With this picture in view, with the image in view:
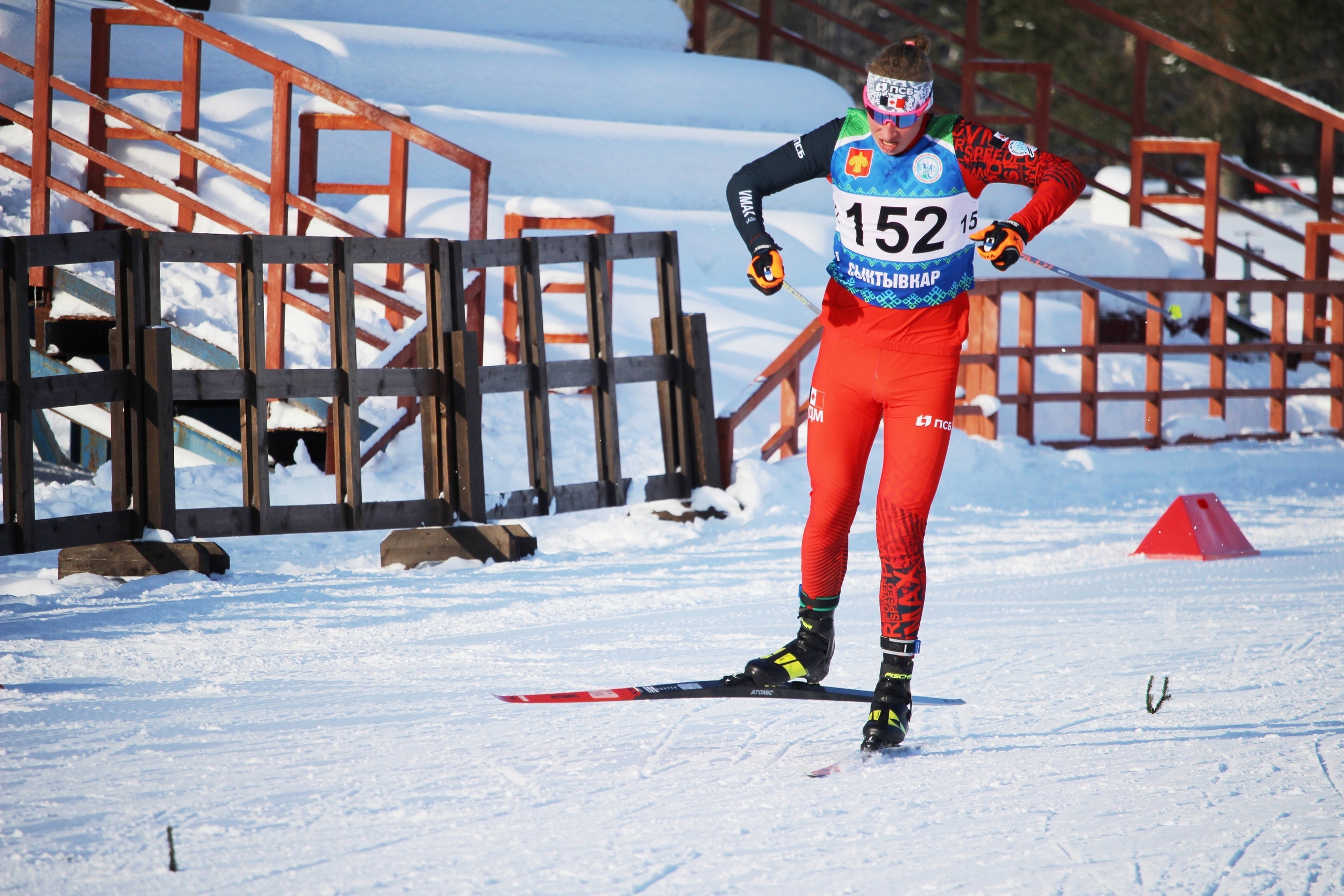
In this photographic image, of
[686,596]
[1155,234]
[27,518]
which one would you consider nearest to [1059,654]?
[686,596]

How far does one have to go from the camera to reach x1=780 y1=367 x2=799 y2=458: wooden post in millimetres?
9109

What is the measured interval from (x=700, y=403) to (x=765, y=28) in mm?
8735

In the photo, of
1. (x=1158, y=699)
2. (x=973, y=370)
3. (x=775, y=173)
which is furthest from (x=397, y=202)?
(x=1158, y=699)

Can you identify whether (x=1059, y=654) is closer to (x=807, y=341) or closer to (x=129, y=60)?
(x=807, y=341)

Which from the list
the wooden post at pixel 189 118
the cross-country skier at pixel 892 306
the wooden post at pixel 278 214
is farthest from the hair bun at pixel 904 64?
the wooden post at pixel 189 118

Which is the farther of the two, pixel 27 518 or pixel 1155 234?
pixel 1155 234

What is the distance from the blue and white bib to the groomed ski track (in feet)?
4.09

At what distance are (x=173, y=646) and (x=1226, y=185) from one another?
26.0 m

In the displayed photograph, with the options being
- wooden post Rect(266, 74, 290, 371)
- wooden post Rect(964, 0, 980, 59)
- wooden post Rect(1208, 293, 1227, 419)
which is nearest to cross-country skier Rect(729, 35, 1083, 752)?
wooden post Rect(266, 74, 290, 371)

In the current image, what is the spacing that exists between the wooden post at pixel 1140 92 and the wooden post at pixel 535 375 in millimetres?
9577

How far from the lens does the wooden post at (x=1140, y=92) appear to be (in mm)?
14977

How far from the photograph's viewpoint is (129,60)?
11875mm

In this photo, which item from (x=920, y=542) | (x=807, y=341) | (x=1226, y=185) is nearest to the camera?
(x=920, y=542)

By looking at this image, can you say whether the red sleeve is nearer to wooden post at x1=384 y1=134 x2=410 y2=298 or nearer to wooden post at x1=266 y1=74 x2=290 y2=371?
wooden post at x1=266 y1=74 x2=290 y2=371
